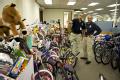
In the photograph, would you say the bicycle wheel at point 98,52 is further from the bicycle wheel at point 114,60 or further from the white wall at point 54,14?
the white wall at point 54,14

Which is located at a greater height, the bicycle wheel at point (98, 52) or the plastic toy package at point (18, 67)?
the plastic toy package at point (18, 67)

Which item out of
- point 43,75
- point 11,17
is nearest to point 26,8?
point 11,17

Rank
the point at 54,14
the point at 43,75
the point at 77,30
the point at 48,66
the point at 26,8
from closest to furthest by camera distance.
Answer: the point at 43,75 → the point at 48,66 → the point at 77,30 → the point at 26,8 → the point at 54,14

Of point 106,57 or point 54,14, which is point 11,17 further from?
point 54,14

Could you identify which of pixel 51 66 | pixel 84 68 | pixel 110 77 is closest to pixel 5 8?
pixel 51 66

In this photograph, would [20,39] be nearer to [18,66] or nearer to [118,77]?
[18,66]

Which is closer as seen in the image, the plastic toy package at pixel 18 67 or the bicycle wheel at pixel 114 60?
the plastic toy package at pixel 18 67

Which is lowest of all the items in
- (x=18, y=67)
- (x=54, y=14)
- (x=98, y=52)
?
(x=98, y=52)

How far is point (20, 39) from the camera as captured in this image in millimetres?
3096

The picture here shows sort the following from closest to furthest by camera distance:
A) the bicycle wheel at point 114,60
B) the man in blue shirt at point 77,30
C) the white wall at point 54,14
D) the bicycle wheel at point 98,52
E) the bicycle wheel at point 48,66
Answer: the bicycle wheel at point 48,66
the bicycle wheel at point 114,60
the bicycle wheel at point 98,52
the man in blue shirt at point 77,30
the white wall at point 54,14

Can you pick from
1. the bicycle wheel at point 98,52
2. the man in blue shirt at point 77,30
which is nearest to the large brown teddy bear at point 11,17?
the man in blue shirt at point 77,30

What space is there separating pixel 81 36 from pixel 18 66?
389cm

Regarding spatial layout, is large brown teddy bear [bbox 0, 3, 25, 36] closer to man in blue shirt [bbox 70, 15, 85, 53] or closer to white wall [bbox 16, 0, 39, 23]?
white wall [bbox 16, 0, 39, 23]

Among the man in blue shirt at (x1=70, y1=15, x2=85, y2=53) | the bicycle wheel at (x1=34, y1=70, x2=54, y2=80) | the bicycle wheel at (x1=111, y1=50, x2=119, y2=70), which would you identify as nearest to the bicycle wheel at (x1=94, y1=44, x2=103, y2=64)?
the bicycle wheel at (x1=111, y1=50, x2=119, y2=70)
